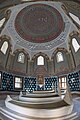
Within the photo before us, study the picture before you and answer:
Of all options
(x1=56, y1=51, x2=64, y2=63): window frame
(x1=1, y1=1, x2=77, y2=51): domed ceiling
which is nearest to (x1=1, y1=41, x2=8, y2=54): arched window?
(x1=1, y1=1, x2=77, y2=51): domed ceiling

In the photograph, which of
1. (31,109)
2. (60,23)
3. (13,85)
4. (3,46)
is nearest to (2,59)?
(3,46)

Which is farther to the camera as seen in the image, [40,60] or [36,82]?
[40,60]

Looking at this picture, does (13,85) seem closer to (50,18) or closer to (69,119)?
(50,18)

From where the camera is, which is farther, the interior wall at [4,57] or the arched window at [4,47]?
the arched window at [4,47]

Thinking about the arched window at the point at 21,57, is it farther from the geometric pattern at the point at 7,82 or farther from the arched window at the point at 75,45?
the arched window at the point at 75,45

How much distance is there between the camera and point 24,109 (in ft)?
30.8

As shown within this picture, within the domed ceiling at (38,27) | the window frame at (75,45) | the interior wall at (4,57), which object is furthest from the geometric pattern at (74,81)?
the interior wall at (4,57)

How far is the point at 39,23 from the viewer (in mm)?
21297

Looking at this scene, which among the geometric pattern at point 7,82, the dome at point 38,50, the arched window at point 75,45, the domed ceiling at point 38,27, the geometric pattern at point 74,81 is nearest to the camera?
the domed ceiling at point 38,27

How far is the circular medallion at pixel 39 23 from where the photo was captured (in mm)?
19672

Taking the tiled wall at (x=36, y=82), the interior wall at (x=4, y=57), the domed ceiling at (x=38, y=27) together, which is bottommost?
the tiled wall at (x=36, y=82)

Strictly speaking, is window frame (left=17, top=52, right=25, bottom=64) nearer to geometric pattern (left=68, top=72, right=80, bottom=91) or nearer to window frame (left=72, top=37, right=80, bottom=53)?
geometric pattern (left=68, top=72, right=80, bottom=91)

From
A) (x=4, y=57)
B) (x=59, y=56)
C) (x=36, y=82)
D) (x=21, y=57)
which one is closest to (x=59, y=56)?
(x=59, y=56)

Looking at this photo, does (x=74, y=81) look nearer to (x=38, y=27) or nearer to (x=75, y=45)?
(x=75, y=45)
